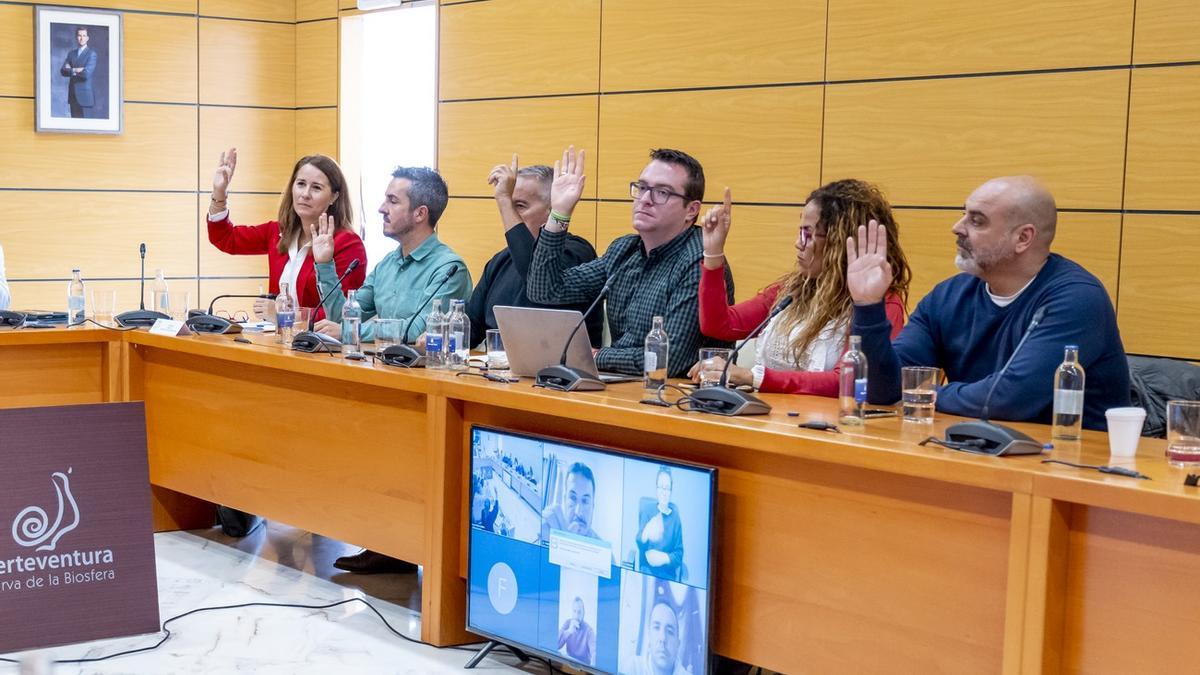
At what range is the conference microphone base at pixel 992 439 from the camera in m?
2.30

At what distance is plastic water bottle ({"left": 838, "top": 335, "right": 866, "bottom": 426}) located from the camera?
2.58 metres

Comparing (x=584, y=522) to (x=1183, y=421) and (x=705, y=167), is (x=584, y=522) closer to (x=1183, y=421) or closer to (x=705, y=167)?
(x=1183, y=421)

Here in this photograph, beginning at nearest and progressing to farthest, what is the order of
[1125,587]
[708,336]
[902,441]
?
[1125,587] → [902,441] → [708,336]

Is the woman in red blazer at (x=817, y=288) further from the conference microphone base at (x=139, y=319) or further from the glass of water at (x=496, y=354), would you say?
the conference microphone base at (x=139, y=319)

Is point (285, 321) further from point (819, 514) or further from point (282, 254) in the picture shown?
point (819, 514)

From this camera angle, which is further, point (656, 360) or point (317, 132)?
point (317, 132)

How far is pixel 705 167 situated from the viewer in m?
4.99

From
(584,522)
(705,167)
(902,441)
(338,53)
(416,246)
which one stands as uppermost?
(338,53)

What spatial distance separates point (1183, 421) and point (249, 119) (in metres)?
5.75

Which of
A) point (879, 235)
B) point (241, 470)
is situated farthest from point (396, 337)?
point (879, 235)

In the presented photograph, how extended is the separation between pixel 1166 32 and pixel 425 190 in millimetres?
2381

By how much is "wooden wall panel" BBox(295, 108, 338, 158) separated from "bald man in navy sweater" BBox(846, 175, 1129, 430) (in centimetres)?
447

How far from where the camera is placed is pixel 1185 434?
7.31ft

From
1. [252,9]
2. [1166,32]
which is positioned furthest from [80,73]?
[1166,32]
